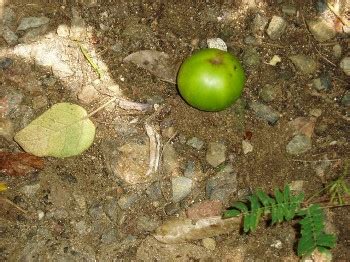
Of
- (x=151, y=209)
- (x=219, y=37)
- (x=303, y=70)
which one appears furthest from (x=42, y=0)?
(x=303, y=70)

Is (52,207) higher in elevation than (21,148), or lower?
lower

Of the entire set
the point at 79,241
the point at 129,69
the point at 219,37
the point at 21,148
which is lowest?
the point at 79,241

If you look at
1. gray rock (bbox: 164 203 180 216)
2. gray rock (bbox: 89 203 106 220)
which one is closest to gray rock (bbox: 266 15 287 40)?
gray rock (bbox: 164 203 180 216)

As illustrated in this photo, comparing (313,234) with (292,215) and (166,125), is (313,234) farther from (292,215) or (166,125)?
(166,125)

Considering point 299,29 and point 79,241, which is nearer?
point 79,241

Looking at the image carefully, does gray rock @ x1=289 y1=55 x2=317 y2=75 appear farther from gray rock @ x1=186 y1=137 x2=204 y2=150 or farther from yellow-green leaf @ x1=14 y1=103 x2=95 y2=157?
yellow-green leaf @ x1=14 y1=103 x2=95 y2=157

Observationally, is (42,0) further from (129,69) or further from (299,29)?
(299,29)
